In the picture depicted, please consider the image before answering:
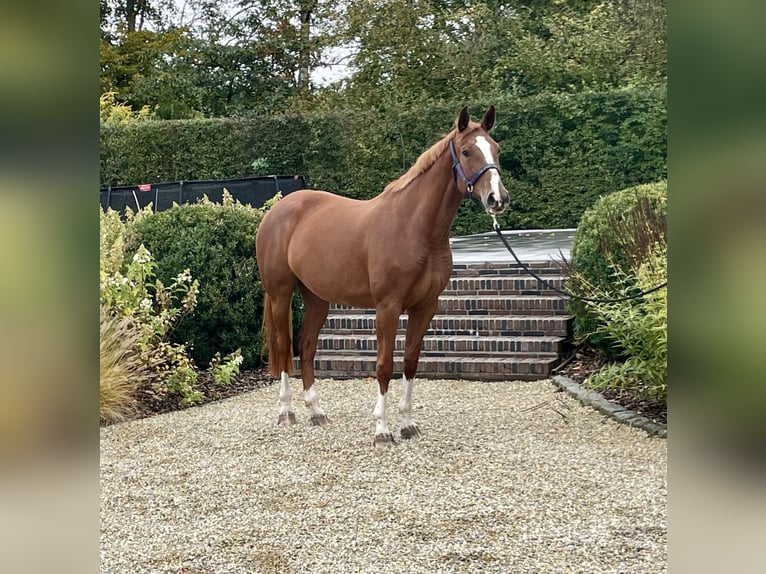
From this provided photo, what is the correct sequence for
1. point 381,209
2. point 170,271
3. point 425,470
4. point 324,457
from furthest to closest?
point 170,271 < point 381,209 < point 324,457 < point 425,470

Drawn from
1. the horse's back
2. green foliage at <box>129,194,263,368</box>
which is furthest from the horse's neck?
green foliage at <box>129,194,263,368</box>

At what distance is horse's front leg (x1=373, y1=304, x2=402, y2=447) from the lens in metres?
4.63

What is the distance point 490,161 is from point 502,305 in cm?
334

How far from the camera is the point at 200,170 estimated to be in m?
16.4

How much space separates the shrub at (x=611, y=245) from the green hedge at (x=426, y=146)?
7.56 m

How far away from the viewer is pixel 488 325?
725 cm

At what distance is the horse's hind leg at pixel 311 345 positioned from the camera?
538 cm

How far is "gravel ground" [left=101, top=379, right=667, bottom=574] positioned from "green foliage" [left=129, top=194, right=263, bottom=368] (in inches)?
58.3

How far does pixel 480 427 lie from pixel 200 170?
501 inches

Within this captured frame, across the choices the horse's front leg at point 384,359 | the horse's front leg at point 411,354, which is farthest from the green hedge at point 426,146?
the horse's front leg at point 384,359

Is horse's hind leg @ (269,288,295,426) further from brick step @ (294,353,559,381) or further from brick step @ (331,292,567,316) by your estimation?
brick step @ (331,292,567,316)
